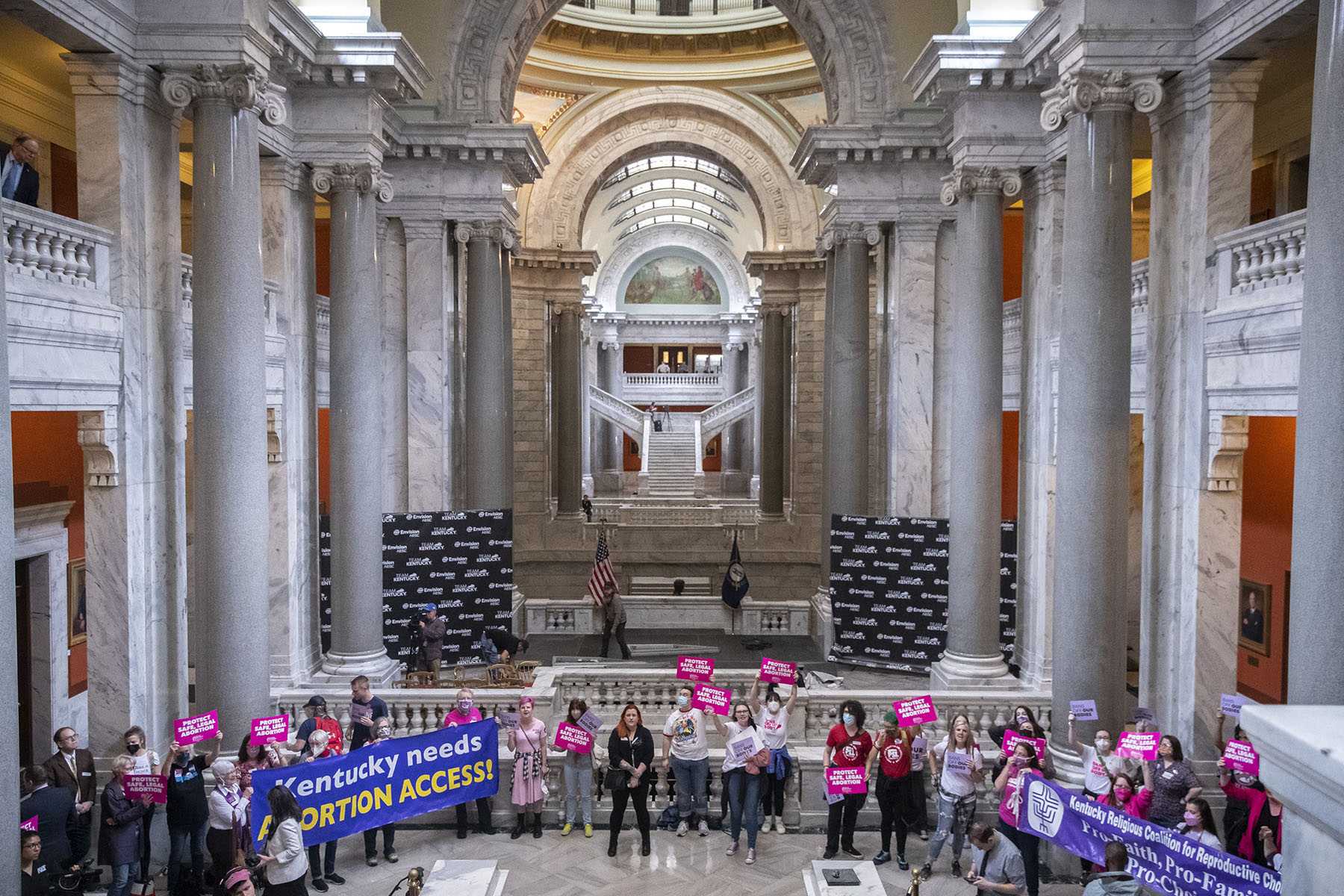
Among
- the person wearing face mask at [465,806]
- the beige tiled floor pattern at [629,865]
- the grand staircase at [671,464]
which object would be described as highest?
the grand staircase at [671,464]

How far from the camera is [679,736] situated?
9.42m

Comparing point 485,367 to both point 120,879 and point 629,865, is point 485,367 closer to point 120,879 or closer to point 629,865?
point 629,865

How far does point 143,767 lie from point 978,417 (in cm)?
998

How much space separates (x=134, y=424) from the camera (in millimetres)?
9062

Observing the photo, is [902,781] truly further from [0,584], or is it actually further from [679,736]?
[0,584]

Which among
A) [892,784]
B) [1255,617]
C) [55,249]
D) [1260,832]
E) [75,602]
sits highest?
[55,249]

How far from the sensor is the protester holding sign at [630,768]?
357 inches

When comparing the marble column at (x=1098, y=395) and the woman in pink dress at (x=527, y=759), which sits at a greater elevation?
the marble column at (x=1098, y=395)

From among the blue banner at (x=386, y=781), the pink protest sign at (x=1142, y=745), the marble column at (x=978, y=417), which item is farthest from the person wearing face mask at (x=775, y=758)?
the marble column at (x=978, y=417)

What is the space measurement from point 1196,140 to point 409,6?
12.1 m

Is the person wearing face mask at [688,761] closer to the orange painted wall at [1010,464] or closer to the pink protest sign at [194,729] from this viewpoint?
the pink protest sign at [194,729]

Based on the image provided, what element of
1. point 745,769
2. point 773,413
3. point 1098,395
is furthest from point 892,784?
point 773,413

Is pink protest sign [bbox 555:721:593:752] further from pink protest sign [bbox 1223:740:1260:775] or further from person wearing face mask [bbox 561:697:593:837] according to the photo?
pink protest sign [bbox 1223:740:1260:775]

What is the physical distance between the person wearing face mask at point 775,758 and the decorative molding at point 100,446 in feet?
21.4
